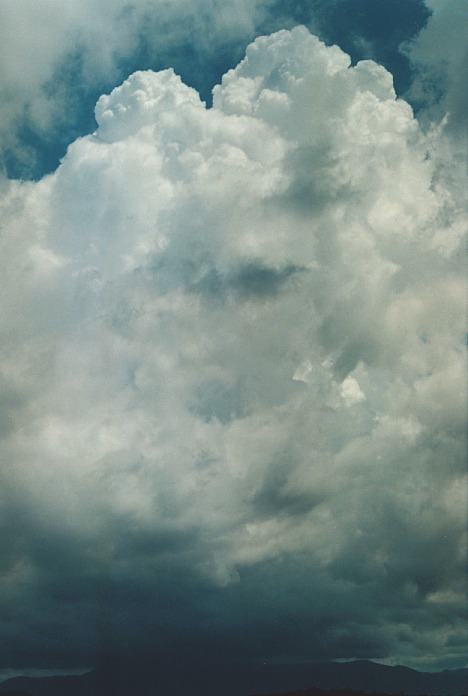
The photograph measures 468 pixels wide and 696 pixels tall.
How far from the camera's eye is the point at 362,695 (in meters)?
182

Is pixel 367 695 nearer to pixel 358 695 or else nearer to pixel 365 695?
pixel 365 695

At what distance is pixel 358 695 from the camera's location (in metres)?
190

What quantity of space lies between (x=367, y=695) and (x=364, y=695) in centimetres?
192

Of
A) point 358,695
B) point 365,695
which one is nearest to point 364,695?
point 365,695

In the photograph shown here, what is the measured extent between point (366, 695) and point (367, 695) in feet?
2.38

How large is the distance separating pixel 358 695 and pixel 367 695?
13.9 m

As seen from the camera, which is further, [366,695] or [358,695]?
[358,695]

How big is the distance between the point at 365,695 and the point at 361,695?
16.8 ft

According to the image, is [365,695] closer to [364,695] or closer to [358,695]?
[364,695]

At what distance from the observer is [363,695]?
595 ft

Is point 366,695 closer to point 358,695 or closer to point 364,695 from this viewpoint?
point 364,695

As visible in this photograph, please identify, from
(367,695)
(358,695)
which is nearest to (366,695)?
(367,695)

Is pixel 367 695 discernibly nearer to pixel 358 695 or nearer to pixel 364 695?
pixel 364 695
